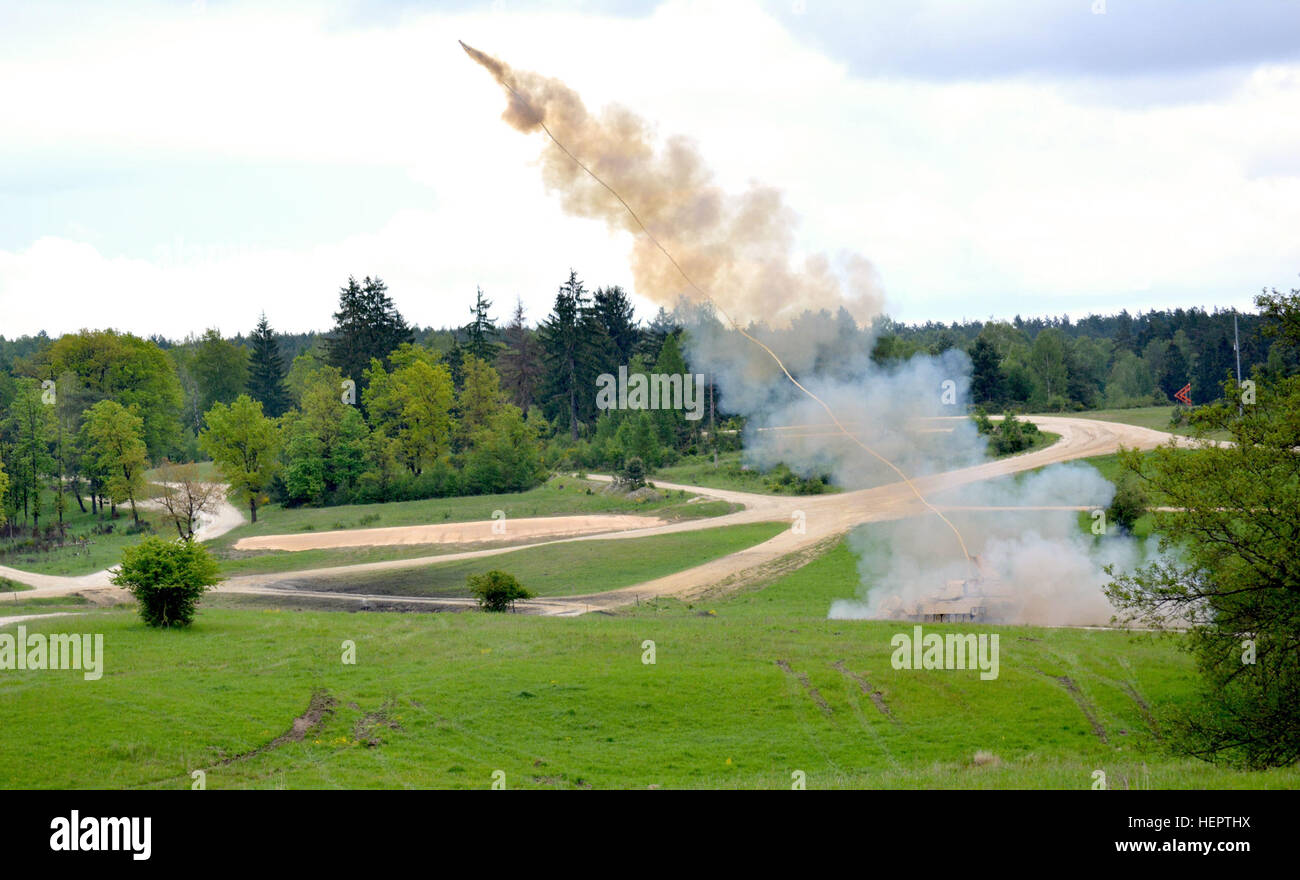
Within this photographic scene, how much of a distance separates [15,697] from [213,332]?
455 ft

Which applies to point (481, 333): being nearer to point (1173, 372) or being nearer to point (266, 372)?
point (266, 372)

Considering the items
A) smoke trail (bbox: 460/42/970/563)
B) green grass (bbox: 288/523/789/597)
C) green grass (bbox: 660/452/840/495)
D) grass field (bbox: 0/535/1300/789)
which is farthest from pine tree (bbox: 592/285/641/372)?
grass field (bbox: 0/535/1300/789)

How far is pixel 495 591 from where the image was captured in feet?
154

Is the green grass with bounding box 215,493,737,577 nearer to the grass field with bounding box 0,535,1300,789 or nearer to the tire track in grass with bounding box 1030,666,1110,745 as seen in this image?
the grass field with bounding box 0,535,1300,789

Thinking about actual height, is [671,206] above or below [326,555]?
above

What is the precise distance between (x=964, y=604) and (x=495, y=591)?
20501 millimetres

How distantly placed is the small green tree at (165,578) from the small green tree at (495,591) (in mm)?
13260

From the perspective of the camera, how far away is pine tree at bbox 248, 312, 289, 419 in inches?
5561

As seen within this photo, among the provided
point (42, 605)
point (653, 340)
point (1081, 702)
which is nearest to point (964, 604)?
point (1081, 702)

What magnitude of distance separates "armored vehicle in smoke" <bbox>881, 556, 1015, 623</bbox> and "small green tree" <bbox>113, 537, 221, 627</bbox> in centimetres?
2686

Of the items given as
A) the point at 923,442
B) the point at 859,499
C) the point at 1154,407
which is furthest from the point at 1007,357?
the point at 923,442

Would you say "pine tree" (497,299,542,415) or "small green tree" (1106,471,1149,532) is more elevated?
"pine tree" (497,299,542,415)

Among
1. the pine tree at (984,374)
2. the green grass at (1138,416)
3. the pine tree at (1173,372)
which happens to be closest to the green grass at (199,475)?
the pine tree at (984,374)

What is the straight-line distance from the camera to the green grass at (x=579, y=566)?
5562 cm
